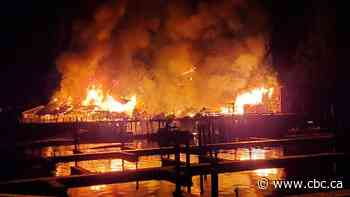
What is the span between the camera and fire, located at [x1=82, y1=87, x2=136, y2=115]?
27.4 m

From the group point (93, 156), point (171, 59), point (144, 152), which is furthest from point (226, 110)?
point (93, 156)

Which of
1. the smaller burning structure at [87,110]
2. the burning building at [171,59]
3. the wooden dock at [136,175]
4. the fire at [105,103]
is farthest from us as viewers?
the burning building at [171,59]

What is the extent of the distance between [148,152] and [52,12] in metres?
18.4

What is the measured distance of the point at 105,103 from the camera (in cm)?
2777

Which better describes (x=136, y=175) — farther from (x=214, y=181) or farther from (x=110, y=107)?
(x=110, y=107)

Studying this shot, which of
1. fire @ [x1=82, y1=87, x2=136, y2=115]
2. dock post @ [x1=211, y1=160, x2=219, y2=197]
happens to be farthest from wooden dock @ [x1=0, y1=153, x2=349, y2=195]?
fire @ [x1=82, y1=87, x2=136, y2=115]

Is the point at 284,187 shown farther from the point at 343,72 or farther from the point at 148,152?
the point at 343,72

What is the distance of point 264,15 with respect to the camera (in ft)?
94.8

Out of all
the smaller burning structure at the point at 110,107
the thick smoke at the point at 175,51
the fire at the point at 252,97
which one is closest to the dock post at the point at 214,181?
the smaller burning structure at the point at 110,107

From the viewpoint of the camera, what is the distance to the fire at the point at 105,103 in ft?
90.0

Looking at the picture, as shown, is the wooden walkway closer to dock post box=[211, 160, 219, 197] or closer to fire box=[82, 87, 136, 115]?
dock post box=[211, 160, 219, 197]
